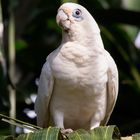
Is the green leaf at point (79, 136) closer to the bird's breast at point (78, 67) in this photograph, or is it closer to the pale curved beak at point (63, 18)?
the bird's breast at point (78, 67)

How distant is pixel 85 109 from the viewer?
2389 millimetres

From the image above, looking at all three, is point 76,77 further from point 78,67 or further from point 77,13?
point 77,13

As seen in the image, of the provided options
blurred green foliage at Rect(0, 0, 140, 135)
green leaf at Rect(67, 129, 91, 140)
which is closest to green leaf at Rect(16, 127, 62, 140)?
green leaf at Rect(67, 129, 91, 140)

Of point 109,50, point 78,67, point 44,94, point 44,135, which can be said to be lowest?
point 109,50

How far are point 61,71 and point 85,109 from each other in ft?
0.75

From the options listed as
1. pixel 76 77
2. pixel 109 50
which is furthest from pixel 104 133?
pixel 109 50

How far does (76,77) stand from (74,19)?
25 cm

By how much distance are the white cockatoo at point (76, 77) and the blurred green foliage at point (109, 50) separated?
2.18 feet

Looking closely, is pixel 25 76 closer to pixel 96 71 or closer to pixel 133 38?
pixel 133 38

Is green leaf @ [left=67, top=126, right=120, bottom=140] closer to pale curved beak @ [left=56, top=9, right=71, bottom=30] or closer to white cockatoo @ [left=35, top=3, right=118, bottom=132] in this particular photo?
white cockatoo @ [left=35, top=3, right=118, bottom=132]

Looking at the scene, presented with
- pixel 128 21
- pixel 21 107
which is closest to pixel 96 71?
pixel 128 21

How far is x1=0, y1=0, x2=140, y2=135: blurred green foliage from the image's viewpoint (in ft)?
11.1

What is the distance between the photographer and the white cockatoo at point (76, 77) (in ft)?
7.52

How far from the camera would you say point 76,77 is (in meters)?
2.28
